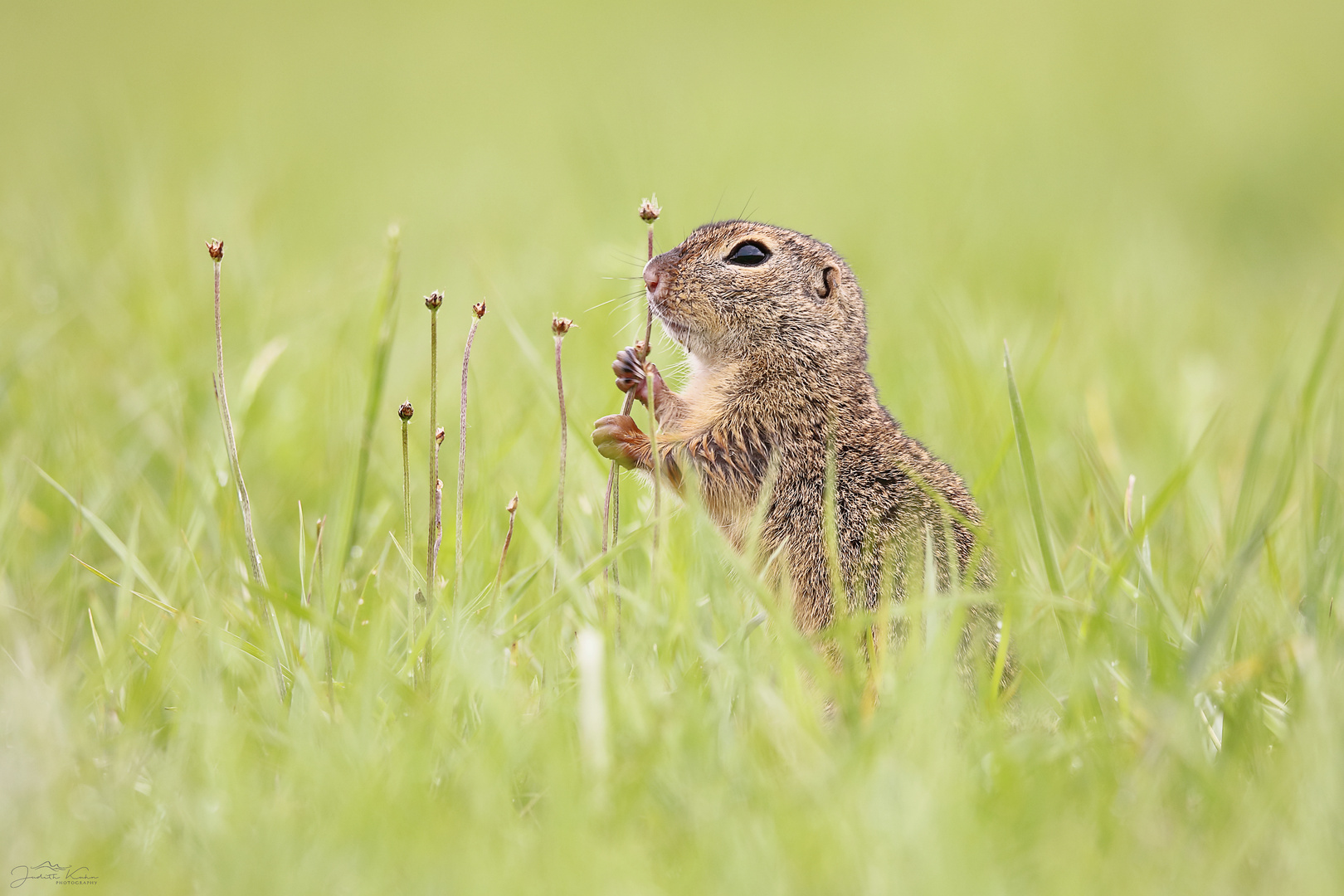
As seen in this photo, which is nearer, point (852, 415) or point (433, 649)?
point (433, 649)

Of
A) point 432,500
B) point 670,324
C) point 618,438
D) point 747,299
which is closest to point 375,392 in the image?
point 432,500

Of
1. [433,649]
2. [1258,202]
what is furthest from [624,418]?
[1258,202]

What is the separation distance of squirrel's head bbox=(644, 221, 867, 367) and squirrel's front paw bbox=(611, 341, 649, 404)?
455 mm

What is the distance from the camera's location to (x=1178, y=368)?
5.28 meters

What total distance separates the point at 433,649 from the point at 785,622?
2.56ft

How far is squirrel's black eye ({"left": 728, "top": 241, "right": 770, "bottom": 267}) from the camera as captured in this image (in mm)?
3715

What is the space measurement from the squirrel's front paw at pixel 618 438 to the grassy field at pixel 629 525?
0.35 ft

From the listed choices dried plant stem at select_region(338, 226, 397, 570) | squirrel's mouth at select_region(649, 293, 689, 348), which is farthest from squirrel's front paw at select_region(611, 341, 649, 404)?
dried plant stem at select_region(338, 226, 397, 570)

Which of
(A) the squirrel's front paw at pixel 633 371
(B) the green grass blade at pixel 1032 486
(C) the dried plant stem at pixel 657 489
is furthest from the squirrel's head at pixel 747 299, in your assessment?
(B) the green grass blade at pixel 1032 486

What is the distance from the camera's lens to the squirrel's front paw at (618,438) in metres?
3.05

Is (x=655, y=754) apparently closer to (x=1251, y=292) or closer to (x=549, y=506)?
(x=549, y=506)

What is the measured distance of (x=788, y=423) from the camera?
3.39 metres

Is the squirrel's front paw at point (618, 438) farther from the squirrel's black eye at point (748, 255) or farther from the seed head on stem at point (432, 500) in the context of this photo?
the squirrel's black eye at point (748, 255)

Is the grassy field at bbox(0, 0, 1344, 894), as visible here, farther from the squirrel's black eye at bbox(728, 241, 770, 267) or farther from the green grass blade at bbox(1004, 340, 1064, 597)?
the squirrel's black eye at bbox(728, 241, 770, 267)
